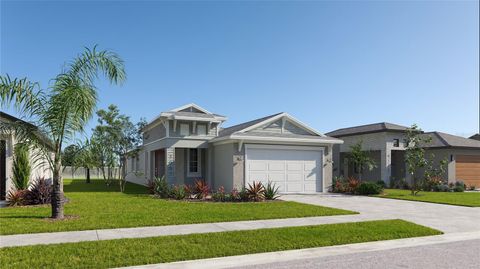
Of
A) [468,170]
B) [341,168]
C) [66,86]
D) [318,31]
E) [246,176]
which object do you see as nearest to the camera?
[66,86]

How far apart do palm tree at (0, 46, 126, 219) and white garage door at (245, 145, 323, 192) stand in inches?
386

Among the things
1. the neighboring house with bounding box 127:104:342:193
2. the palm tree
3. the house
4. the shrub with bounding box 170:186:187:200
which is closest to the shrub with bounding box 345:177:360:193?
the neighboring house with bounding box 127:104:342:193

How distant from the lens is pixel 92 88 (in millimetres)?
10875

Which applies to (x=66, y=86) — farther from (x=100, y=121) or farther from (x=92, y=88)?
(x=100, y=121)

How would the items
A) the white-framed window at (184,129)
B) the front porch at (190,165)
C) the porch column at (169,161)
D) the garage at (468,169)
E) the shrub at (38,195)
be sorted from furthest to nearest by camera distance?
the garage at (468,169), the front porch at (190,165), the white-framed window at (184,129), the porch column at (169,161), the shrub at (38,195)

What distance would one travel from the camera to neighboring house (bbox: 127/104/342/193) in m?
19.1

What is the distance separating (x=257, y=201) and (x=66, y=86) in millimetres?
8802

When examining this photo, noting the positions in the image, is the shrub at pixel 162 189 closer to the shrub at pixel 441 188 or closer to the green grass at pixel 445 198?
the green grass at pixel 445 198

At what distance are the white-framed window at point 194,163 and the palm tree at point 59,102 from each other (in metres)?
11.1

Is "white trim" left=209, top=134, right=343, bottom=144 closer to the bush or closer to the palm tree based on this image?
the bush

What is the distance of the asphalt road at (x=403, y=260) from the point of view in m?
6.20

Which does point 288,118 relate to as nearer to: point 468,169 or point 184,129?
point 184,129

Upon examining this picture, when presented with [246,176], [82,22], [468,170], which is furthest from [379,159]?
[82,22]

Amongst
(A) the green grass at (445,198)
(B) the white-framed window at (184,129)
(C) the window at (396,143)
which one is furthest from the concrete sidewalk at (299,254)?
(C) the window at (396,143)
